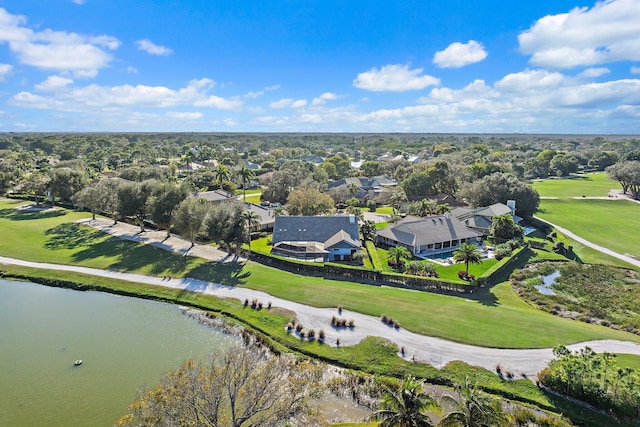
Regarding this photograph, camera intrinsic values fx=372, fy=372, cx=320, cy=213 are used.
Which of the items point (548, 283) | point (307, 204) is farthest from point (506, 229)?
point (307, 204)

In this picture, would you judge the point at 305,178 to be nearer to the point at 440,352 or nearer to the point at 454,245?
the point at 454,245

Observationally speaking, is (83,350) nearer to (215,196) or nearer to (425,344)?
(425,344)

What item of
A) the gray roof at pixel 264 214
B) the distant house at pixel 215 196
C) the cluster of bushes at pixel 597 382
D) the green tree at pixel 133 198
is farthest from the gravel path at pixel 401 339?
the distant house at pixel 215 196

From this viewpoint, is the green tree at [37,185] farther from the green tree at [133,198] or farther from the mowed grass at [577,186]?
the mowed grass at [577,186]

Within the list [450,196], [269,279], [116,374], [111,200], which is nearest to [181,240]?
[111,200]

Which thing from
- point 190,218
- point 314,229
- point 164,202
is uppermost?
point 164,202

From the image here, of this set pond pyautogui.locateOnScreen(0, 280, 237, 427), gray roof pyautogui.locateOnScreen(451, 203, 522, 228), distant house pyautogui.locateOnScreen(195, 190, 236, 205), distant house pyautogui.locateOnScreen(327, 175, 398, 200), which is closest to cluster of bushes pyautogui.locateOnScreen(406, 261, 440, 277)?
pond pyautogui.locateOnScreen(0, 280, 237, 427)

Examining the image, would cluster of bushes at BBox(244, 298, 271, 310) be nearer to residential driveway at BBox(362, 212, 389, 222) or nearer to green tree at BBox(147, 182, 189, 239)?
green tree at BBox(147, 182, 189, 239)
